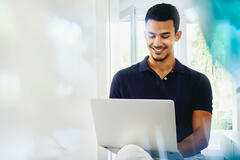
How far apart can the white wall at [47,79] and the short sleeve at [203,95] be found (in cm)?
63

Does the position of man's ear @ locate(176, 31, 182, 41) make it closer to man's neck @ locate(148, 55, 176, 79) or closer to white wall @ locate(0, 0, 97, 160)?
man's neck @ locate(148, 55, 176, 79)

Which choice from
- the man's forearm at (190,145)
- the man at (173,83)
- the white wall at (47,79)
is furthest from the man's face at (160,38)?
the man's forearm at (190,145)

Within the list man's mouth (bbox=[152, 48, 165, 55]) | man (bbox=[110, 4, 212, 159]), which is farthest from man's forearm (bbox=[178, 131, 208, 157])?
man's mouth (bbox=[152, 48, 165, 55])

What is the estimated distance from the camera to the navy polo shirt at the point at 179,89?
1671 millimetres

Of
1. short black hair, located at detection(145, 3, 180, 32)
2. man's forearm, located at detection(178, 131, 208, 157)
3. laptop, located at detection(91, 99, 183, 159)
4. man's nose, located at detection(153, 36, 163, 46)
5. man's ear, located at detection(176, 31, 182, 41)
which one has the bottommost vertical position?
man's forearm, located at detection(178, 131, 208, 157)

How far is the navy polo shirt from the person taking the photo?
1.67 metres

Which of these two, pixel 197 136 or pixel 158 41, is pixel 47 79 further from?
pixel 197 136

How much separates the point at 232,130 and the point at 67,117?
3.20 feet

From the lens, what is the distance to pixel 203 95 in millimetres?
1668

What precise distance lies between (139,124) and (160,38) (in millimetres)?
555

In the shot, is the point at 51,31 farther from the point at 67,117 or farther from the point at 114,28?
the point at 67,117

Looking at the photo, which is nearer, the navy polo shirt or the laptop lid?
the laptop lid
